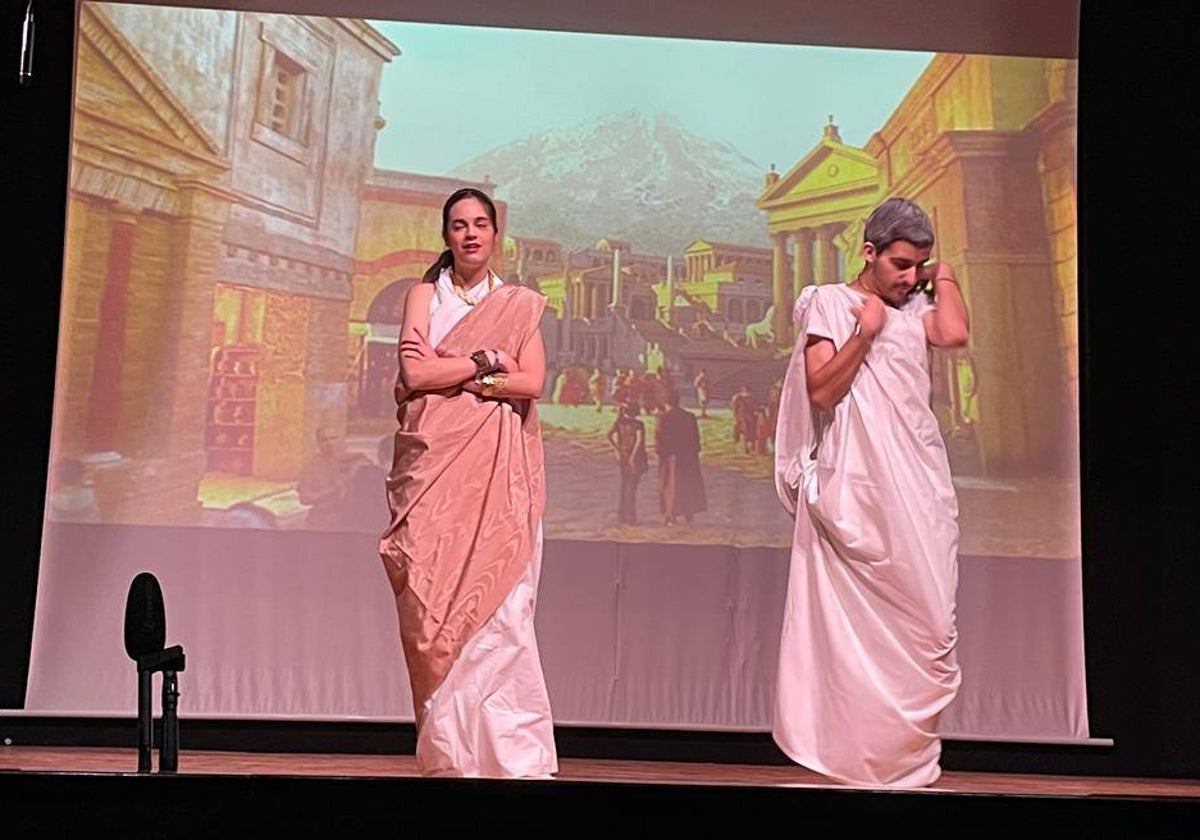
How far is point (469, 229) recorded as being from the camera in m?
4.09

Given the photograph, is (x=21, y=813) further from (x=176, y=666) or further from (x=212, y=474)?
(x=212, y=474)

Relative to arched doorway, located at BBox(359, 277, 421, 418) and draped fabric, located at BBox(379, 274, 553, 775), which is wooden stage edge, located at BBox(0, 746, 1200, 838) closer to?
draped fabric, located at BBox(379, 274, 553, 775)

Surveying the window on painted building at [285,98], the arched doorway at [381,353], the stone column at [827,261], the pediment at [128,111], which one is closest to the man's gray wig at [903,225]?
the stone column at [827,261]

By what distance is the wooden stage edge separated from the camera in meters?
2.33

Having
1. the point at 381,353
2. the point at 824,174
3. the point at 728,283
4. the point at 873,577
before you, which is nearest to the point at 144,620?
the point at 873,577

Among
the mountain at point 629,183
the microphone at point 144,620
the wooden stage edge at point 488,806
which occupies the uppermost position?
the mountain at point 629,183

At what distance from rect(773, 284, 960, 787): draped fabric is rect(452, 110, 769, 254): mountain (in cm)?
113

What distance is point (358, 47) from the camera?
5242mm

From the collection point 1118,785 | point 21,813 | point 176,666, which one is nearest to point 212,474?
point 176,666

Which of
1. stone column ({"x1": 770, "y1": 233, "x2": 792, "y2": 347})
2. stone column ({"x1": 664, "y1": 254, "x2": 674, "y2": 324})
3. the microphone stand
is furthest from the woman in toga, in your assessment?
stone column ({"x1": 770, "y1": 233, "x2": 792, "y2": 347})

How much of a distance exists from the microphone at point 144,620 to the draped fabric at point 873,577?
1858 millimetres

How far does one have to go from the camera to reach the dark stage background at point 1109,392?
509 cm

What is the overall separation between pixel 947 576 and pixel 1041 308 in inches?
62.0

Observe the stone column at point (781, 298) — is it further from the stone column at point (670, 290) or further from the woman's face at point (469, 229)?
the woman's face at point (469, 229)
